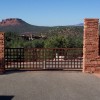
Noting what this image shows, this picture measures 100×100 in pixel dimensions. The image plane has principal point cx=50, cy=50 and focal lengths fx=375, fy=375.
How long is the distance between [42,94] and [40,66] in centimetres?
844

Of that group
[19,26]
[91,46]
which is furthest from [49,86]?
[19,26]

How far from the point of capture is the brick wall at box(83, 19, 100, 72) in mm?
18297

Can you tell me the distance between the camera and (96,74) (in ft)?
59.1

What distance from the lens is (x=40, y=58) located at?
66.5 ft

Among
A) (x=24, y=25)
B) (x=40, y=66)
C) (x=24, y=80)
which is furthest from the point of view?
(x=24, y=25)

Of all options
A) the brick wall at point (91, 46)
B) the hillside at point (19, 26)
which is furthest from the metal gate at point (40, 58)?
the hillside at point (19, 26)

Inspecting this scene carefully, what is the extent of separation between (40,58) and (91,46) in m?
3.20

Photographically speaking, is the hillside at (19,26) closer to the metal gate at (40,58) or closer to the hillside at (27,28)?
the hillside at (27,28)

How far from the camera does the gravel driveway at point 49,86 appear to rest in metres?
11.9

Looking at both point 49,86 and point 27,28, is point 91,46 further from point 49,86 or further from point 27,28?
point 27,28

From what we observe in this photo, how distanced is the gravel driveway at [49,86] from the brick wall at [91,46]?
659 mm

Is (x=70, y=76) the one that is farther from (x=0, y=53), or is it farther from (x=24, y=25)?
(x=24, y=25)

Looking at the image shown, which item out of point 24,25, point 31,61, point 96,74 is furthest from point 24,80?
point 24,25

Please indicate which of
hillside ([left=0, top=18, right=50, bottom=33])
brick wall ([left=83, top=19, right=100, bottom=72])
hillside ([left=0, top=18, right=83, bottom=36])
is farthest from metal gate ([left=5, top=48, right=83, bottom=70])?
hillside ([left=0, top=18, right=50, bottom=33])
